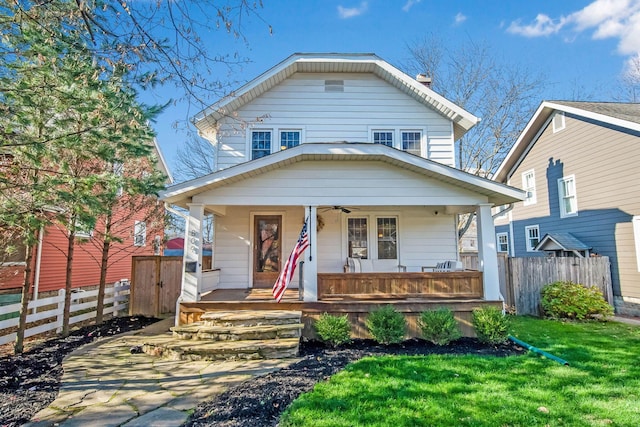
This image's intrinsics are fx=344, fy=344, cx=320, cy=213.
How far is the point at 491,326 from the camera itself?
20.2 feet

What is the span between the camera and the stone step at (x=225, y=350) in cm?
534

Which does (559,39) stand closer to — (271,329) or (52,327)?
(271,329)

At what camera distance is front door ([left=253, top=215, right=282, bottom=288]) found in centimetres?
928

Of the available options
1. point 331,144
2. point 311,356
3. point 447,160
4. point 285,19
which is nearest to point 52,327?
point 311,356

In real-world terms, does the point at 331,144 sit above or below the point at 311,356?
above

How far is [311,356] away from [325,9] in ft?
17.2

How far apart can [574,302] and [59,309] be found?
12059 mm

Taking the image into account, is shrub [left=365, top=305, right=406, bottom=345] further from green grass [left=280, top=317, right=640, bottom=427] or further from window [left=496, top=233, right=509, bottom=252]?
window [left=496, top=233, right=509, bottom=252]

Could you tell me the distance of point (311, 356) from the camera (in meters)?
5.46

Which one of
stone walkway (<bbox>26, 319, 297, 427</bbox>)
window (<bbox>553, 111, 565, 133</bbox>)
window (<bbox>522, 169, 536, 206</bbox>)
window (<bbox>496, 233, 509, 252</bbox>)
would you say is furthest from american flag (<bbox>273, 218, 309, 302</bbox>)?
window (<bbox>496, 233, 509, 252</bbox>)

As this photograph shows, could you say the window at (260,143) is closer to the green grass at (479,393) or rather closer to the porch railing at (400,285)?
the porch railing at (400,285)

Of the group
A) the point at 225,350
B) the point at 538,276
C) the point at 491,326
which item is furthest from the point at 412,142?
the point at 225,350

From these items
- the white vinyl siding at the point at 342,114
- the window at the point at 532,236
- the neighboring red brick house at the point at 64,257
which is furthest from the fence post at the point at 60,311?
the window at the point at 532,236

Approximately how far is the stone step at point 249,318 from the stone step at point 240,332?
132 mm
